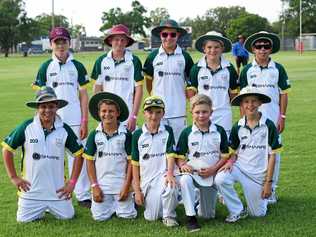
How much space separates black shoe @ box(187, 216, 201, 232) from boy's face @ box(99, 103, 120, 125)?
4.47 ft

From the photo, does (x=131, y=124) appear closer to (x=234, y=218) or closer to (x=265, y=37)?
(x=234, y=218)

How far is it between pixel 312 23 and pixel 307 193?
102268 millimetres

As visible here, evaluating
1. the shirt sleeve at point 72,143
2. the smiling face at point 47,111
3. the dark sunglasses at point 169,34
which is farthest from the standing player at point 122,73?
the smiling face at point 47,111

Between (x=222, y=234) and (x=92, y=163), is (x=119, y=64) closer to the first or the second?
(x=92, y=163)

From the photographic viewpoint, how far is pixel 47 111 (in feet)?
20.0

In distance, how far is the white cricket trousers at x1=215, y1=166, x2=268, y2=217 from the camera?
603cm

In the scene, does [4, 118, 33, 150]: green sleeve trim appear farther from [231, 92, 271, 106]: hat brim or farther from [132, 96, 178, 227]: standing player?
[231, 92, 271, 106]: hat brim

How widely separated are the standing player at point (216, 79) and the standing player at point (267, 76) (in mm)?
227

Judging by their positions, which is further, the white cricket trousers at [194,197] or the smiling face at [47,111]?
the smiling face at [47,111]

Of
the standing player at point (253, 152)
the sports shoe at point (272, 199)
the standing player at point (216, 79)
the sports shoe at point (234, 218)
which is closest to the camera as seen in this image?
the sports shoe at point (234, 218)

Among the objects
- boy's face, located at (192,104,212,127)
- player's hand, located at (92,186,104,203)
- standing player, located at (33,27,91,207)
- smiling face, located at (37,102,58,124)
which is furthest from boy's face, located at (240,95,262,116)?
smiling face, located at (37,102,58,124)

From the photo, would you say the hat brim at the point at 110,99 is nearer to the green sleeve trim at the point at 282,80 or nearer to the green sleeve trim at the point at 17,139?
the green sleeve trim at the point at 17,139

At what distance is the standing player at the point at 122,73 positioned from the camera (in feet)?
22.8

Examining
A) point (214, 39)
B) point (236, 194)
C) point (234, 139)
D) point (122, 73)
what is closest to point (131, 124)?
point (122, 73)
